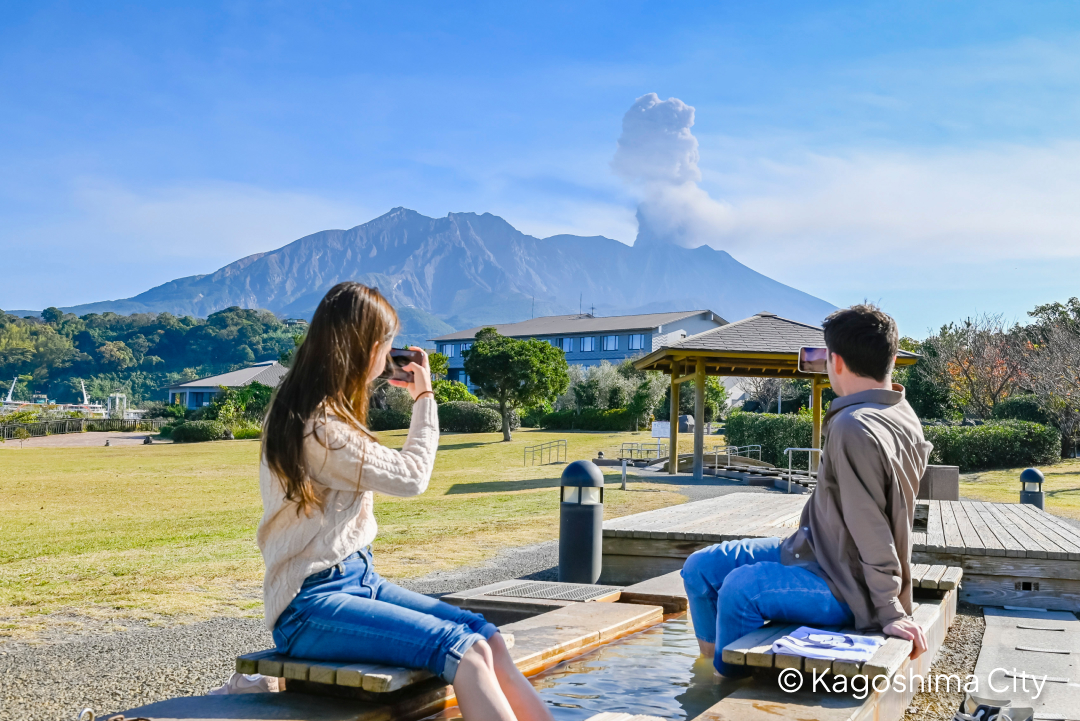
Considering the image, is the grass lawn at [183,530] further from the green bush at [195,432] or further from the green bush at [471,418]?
the green bush at [195,432]

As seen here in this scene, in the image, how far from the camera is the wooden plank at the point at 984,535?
583cm

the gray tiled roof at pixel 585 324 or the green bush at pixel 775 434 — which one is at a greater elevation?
the gray tiled roof at pixel 585 324

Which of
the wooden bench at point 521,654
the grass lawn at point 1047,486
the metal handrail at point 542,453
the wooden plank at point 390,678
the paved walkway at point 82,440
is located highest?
the wooden plank at point 390,678

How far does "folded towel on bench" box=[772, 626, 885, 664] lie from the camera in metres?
2.81

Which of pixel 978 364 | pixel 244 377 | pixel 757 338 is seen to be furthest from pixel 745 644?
pixel 244 377

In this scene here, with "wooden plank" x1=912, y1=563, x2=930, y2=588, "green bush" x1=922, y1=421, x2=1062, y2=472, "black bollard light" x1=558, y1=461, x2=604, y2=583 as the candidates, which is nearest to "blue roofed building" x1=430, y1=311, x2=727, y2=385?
"green bush" x1=922, y1=421, x2=1062, y2=472

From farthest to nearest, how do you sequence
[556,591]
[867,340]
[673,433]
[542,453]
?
[542,453] → [673,433] → [556,591] → [867,340]

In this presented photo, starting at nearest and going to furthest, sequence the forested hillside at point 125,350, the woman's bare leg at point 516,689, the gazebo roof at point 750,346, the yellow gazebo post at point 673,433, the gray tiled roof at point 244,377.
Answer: the woman's bare leg at point 516,689
the gazebo roof at point 750,346
the yellow gazebo post at point 673,433
the gray tiled roof at point 244,377
the forested hillside at point 125,350

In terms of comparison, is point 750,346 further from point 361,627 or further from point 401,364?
point 361,627

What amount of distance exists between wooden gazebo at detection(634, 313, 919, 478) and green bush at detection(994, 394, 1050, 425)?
9.99 metres

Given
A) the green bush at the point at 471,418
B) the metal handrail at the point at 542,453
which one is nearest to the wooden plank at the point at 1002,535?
the metal handrail at the point at 542,453

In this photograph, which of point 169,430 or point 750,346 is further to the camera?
point 169,430

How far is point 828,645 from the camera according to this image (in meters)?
2.94

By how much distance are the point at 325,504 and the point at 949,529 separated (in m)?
5.80
